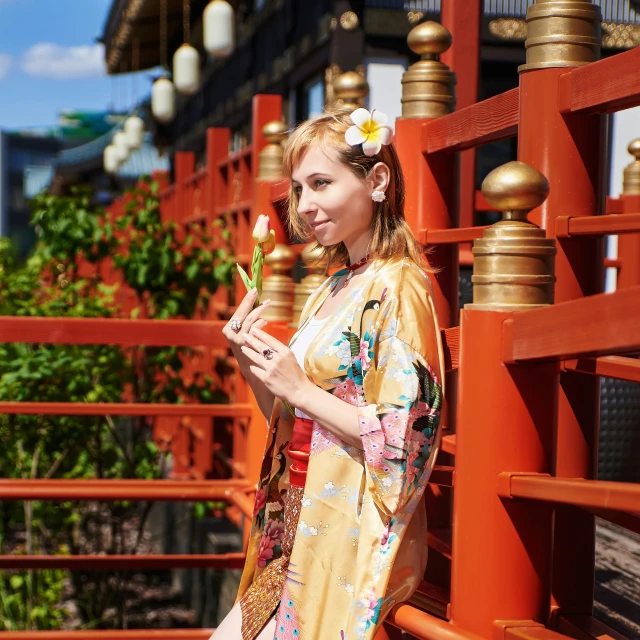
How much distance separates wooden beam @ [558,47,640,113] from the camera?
189 cm

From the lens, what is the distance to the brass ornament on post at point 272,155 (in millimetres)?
3916

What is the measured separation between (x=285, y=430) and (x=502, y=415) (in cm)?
59

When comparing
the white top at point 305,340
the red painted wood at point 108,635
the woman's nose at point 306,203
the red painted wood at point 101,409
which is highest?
the woman's nose at point 306,203

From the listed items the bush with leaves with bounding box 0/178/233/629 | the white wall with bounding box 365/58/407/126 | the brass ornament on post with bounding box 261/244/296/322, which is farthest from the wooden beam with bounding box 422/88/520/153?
the white wall with bounding box 365/58/407/126

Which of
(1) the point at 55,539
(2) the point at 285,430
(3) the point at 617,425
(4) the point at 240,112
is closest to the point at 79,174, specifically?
(4) the point at 240,112

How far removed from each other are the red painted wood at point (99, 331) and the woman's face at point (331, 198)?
1402mm

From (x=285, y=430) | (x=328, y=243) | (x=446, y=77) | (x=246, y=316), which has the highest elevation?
(x=446, y=77)

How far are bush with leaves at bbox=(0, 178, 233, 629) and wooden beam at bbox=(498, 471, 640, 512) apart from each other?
4.34 m

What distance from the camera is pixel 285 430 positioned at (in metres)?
2.24

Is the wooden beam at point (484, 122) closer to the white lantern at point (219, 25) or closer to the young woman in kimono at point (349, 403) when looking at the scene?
the young woman in kimono at point (349, 403)

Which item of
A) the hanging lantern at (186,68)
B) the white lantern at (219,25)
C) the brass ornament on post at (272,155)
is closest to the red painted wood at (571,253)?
the brass ornament on post at (272,155)

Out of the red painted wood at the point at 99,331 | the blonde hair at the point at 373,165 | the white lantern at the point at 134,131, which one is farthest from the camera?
the white lantern at the point at 134,131

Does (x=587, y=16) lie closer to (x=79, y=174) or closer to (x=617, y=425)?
(x=617, y=425)

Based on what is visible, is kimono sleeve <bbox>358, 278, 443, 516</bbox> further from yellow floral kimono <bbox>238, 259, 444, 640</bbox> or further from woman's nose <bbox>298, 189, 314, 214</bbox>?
woman's nose <bbox>298, 189, 314, 214</bbox>
